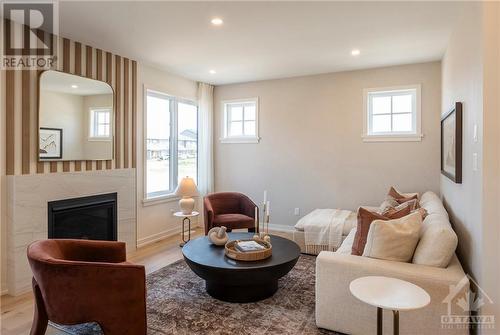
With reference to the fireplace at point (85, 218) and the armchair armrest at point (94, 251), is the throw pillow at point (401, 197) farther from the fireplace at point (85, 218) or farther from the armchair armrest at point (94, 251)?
the fireplace at point (85, 218)

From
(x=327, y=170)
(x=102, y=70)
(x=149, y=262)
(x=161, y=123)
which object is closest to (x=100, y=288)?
(x=149, y=262)

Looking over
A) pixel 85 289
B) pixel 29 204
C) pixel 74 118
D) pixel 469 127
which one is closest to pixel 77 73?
pixel 74 118

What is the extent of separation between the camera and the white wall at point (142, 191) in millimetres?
4629

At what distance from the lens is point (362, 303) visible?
2234mm

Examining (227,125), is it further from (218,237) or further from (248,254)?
(248,254)

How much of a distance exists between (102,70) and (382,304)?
3.98 metres

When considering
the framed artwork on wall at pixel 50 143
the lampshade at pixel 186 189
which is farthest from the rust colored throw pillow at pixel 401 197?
the framed artwork on wall at pixel 50 143

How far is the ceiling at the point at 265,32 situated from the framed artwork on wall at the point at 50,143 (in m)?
1.07

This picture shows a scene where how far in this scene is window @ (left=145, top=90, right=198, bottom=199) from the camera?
4922mm

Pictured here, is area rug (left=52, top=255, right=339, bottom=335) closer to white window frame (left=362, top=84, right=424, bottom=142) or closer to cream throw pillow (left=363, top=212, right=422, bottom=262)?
cream throw pillow (left=363, top=212, right=422, bottom=262)

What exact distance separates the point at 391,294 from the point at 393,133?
3.50m

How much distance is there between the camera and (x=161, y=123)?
5.13 m

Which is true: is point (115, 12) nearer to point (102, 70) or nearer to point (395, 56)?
point (102, 70)

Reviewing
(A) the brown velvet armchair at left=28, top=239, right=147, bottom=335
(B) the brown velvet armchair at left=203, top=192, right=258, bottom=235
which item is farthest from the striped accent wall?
(A) the brown velvet armchair at left=28, top=239, right=147, bottom=335
